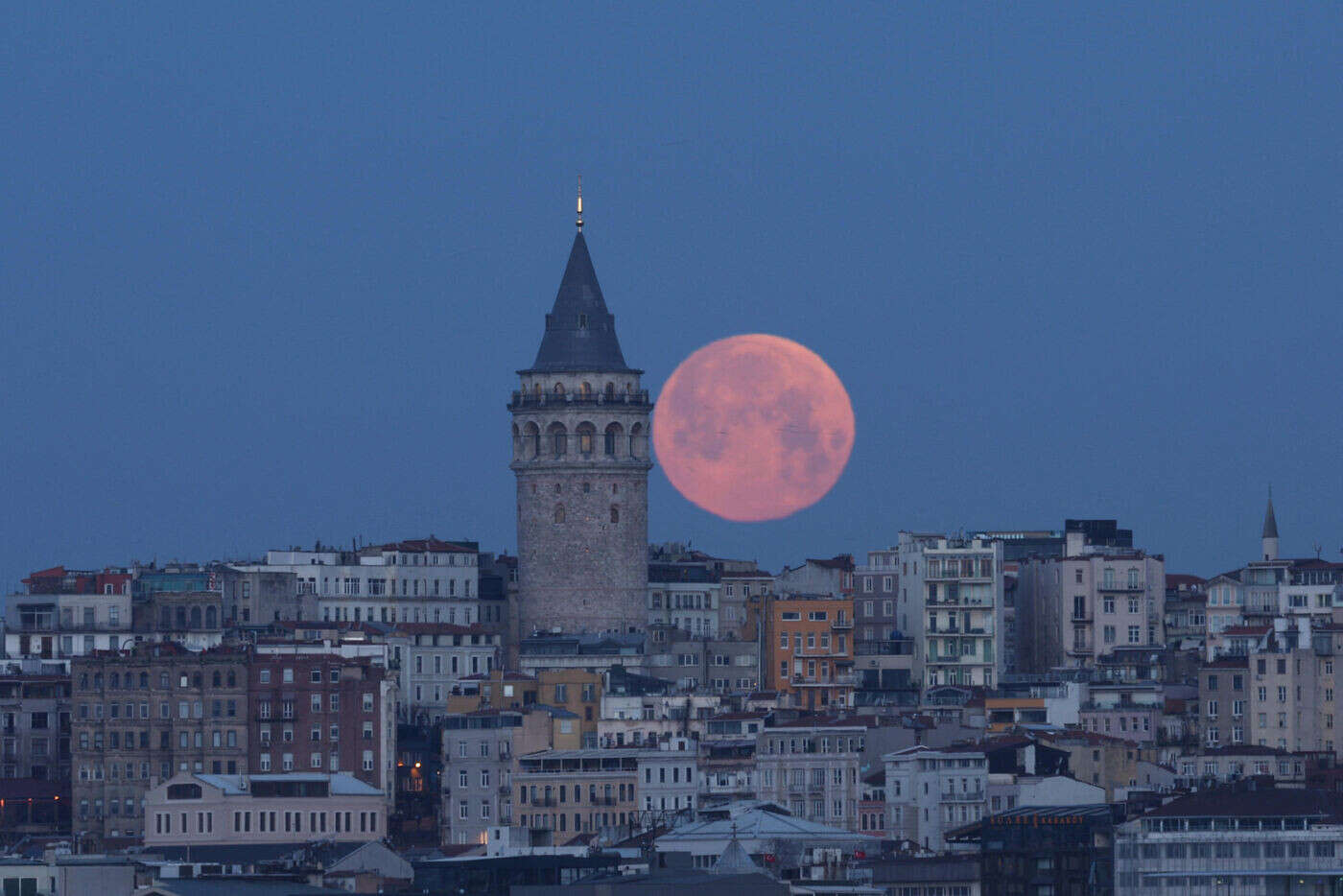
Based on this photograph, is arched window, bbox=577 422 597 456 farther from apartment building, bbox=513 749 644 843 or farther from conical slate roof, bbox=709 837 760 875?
conical slate roof, bbox=709 837 760 875

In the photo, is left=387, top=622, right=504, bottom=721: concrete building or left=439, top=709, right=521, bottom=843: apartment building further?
left=387, top=622, right=504, bottom=721: concrete building

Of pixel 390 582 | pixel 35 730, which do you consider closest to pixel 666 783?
pixel 35 730

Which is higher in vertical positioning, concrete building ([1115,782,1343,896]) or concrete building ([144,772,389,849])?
concrete building ([144,772,389,849])

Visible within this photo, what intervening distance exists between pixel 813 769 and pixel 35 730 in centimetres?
3026

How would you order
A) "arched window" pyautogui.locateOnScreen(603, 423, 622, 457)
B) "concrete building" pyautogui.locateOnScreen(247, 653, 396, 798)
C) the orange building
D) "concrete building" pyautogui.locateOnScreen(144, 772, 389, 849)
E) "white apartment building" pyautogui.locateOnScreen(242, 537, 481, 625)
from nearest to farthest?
1. "concrete building" pyautogui.locateOnScreen(144, 772, 389, 849)
2. "concrete building" pyautogui.locateOnScreen(247, 653, 396, 798)
3. the orange building
4. "arched window" pyautogui.locateOnScreen(603, 423, 622, 457)
5. "white apartment building" pyautogui.locateOnScreen(242, 537, 481, 625)

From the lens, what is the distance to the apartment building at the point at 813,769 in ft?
497

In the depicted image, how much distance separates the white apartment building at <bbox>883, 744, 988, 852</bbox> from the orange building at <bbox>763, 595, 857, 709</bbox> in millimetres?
26559

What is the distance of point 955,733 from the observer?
6329 inches

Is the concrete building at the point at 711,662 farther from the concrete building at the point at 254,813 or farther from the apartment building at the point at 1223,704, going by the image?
the concrete building at the point at 254,813

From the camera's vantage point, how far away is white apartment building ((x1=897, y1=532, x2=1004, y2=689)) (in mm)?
179500

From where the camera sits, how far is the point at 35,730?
169250mm

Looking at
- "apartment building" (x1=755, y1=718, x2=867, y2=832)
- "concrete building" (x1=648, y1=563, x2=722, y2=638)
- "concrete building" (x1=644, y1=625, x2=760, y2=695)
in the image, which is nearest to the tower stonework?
"concrete building" (x1=644, y1=625, x2=760, y2=695)

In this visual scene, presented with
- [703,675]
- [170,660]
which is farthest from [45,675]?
[703,675]

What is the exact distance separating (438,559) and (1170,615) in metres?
27.6
